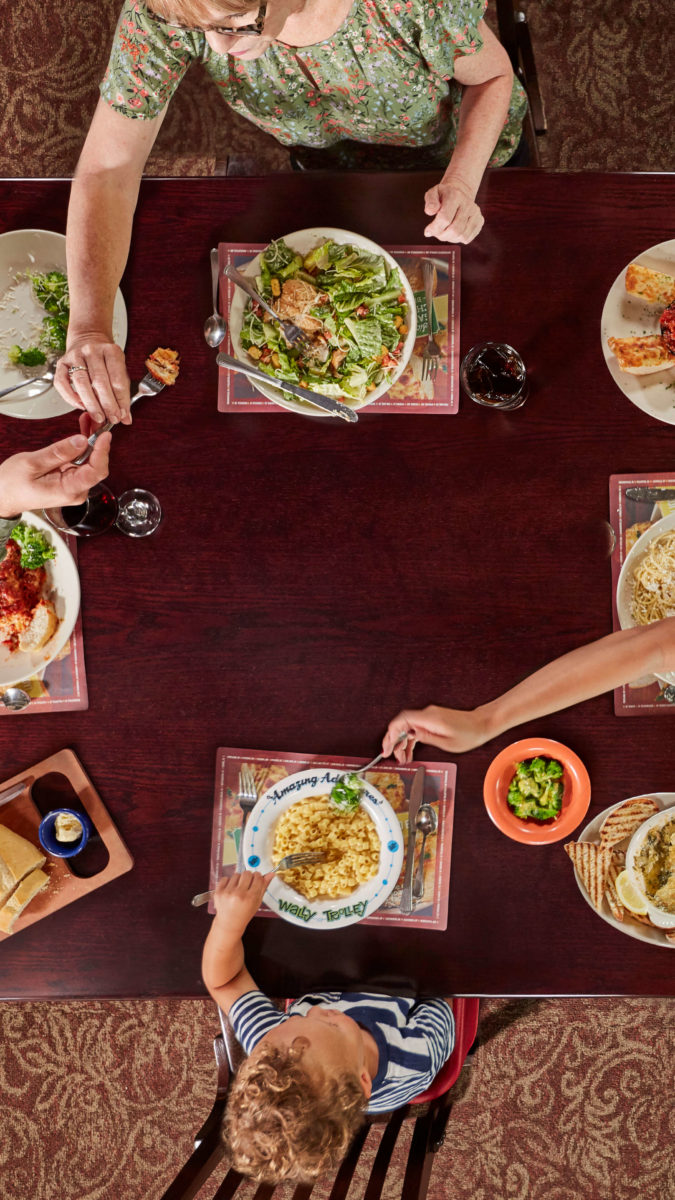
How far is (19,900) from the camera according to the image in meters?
1.65

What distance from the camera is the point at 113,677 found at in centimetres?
171

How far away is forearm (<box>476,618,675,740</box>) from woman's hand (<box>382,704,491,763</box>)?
0.11 ft

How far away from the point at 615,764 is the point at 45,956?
1.22 metres

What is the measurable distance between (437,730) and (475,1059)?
1.66 m

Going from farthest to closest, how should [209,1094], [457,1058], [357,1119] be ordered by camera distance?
[209,1094], [457,1058], [357,1119]

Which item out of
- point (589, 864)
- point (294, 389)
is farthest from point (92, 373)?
point (589, 864)

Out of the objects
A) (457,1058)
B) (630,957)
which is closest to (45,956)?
(457,1058)

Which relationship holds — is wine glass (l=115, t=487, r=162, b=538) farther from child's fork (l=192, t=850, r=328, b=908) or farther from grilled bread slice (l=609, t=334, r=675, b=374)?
grilled bread slice (l=609, t=334, r=675, b=374)

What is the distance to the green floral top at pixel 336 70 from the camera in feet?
5.05

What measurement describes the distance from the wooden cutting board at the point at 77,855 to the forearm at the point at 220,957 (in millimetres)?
227

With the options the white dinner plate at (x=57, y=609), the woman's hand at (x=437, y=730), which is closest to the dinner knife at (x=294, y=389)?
the white dinner plate at (x=57, y=609)

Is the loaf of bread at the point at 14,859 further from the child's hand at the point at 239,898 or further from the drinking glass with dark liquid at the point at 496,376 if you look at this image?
the drinking glass with dark liquid at the point at 496,376

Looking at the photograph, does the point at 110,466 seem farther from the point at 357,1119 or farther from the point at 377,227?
the point at 357,1119

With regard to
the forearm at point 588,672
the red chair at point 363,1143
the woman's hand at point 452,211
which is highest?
the woman's hand at point 452,211
